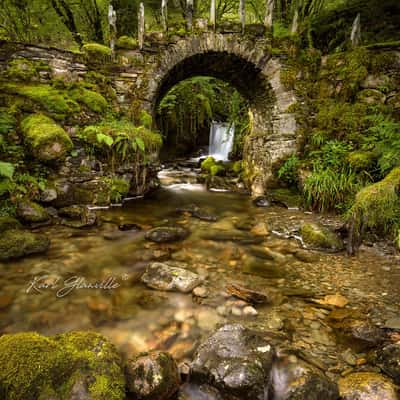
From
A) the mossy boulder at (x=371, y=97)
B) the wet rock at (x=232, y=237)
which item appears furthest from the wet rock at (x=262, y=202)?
the mossy boulder at (x=371, y=97)

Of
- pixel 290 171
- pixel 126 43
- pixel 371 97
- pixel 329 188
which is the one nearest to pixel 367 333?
pixel 329 188

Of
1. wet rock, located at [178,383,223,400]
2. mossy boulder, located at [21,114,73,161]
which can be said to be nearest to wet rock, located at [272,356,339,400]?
wet rock, located at [178,383,223,400]

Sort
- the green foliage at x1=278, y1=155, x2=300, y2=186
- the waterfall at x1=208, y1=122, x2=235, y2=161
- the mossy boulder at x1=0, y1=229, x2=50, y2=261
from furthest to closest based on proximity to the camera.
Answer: the waterfall at x1=208, y1=122, x2=235, y2=161 → the green foliage at x1=278, y1=155, x2=300, y2=186 → the mossy boulder at x1=0, y1=229, x2=50, y2=261

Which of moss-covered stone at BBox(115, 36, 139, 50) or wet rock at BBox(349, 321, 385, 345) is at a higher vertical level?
moss-covered stone at BBox(115, 36, 139, 50)

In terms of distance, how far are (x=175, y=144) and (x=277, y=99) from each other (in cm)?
817

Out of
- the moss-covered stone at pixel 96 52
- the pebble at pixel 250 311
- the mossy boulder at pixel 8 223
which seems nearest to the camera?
the pebble at pixel 250 311

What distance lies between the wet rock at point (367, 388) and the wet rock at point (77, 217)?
4.33m

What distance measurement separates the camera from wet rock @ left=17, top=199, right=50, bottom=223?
4.27 metres

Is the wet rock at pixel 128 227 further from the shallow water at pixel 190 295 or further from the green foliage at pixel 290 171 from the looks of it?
the green foliage at pixel 290 171

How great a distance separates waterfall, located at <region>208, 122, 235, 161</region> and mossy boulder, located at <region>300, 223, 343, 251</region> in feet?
29.7

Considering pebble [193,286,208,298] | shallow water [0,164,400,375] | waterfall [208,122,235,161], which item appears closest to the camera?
shallow water [0,164,400,375]

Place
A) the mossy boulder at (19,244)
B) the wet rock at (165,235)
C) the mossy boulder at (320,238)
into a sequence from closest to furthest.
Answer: the mossy boulder at (19,244) → the mossy boulder at (320,238) → the wet rock at (165,235)

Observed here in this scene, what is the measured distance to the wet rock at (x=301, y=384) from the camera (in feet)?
4.75

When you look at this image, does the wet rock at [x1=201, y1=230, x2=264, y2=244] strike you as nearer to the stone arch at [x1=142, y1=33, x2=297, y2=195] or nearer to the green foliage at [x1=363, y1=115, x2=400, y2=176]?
the green foliage at [x1=363, y1=115, x2=400, y2=176]
